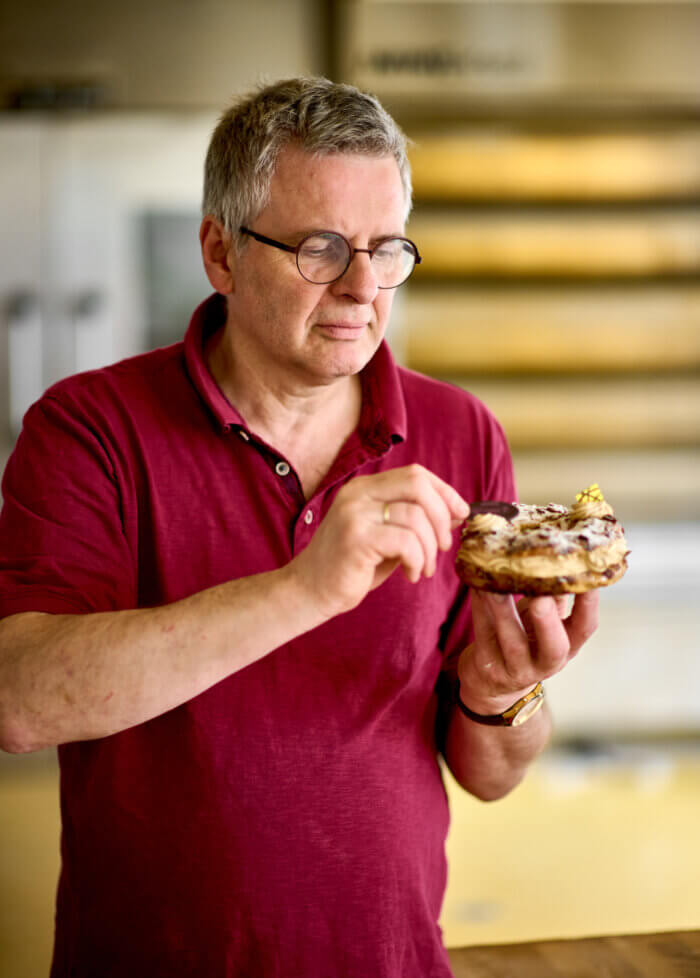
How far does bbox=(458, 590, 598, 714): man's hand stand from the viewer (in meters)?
1.19

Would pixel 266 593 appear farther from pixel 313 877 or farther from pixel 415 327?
pixel 415 327

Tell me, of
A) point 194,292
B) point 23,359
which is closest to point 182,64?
point 194,292

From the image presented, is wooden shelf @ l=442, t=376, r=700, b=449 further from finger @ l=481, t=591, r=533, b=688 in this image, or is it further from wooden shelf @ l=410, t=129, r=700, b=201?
finger @ l=481, t=591, r=533, b=688

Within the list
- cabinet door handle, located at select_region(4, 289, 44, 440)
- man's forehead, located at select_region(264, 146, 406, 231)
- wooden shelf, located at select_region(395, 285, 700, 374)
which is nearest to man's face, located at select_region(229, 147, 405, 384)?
man's forehead, located at select_region(264, 146, 406, 231)

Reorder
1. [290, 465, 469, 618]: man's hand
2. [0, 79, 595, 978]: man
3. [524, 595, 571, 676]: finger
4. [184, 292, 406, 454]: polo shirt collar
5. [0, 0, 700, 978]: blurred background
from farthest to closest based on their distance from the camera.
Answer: [0, 0, 700, 978]: blurred background < [184, 292, 406, 454]: polo shirt collar < [0, 79, 595, 978]: man < [524, 595, 571, 676]: finger < [290, 465, 469, 618]: man's hand

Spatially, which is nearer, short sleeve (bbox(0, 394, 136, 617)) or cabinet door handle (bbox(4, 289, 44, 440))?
short sleeve (bbox(0, 394, 136, 617))

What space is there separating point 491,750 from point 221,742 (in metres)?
0.39

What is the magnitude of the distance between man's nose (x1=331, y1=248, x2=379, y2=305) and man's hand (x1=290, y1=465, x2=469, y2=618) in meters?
0.31

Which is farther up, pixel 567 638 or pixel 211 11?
pixel 211 11

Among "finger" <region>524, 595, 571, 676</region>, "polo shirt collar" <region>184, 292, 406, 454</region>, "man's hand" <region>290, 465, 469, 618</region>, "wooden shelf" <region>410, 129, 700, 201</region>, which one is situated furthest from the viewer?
"wooden shelf" <region>410, 129, 700, 201</region>

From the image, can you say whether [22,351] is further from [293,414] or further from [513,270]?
[293,414]

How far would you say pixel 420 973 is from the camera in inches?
53.5

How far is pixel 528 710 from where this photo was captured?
1.38 metres

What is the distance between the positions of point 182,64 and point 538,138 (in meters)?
1.24
